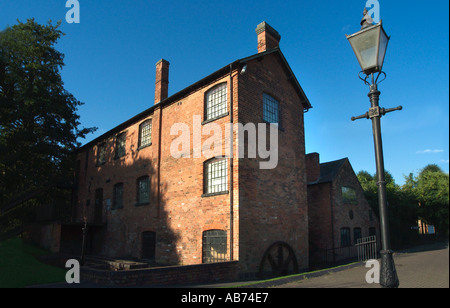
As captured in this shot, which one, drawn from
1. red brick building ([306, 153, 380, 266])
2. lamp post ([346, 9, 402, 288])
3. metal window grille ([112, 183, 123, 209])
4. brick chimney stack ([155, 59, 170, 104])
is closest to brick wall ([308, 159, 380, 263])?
red brick building ([306, 153, 380, 266])

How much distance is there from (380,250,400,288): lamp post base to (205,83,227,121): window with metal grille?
9585 mm

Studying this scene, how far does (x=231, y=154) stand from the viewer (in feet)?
39.7

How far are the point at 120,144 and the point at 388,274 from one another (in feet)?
61.1

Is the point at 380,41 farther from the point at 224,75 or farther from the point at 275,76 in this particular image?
the point at 275,76

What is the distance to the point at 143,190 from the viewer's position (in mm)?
17109

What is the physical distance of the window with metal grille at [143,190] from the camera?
658 inches

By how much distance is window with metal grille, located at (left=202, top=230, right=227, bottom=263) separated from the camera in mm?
11821

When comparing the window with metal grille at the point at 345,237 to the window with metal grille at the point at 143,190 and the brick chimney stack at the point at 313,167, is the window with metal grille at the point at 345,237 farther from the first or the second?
the window with metal grille at the point at 143,190

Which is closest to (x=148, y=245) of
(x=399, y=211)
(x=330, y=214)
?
(x=330, y=214)

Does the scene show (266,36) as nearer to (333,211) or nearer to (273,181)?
(273,181)

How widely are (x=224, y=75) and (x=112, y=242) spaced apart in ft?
40.3

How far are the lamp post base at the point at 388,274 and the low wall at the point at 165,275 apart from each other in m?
6.72
